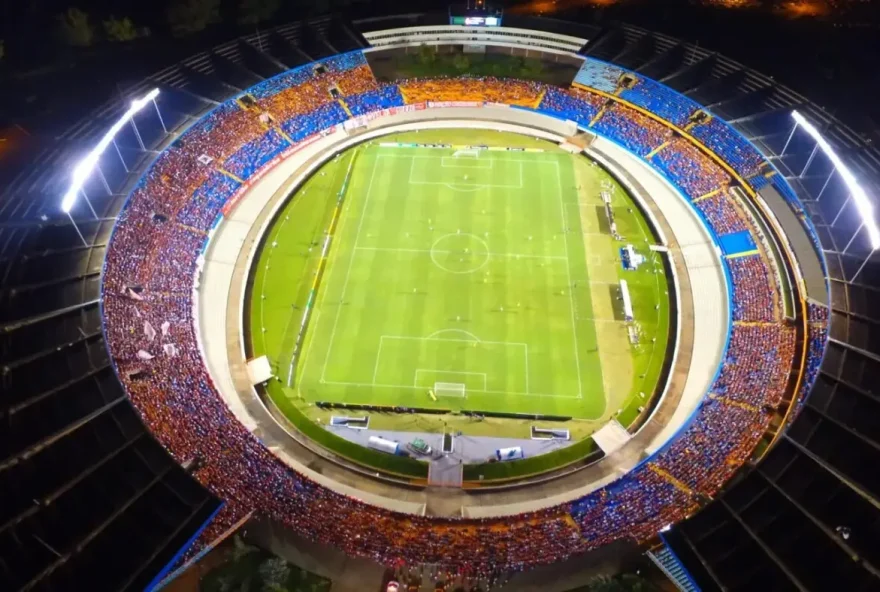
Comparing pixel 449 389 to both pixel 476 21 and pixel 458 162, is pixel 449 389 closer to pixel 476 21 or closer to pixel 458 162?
pixel 458 162

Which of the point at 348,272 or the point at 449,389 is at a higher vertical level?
the point at 348,272

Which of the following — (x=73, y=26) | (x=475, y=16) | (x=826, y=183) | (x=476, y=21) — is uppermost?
(x=475, y=16)

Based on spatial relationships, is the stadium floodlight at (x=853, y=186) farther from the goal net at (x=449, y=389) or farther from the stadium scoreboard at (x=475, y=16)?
the stadium scoreboard at (x=475, y=16)

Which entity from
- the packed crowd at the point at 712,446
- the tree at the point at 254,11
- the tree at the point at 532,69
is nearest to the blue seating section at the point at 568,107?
the tree at the point at 532,69

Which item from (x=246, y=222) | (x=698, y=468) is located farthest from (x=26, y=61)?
(x=698, y=468)

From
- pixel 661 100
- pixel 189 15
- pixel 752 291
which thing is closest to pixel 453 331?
pixel 752 291

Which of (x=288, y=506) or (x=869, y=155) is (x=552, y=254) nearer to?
(x=869, y=155)
